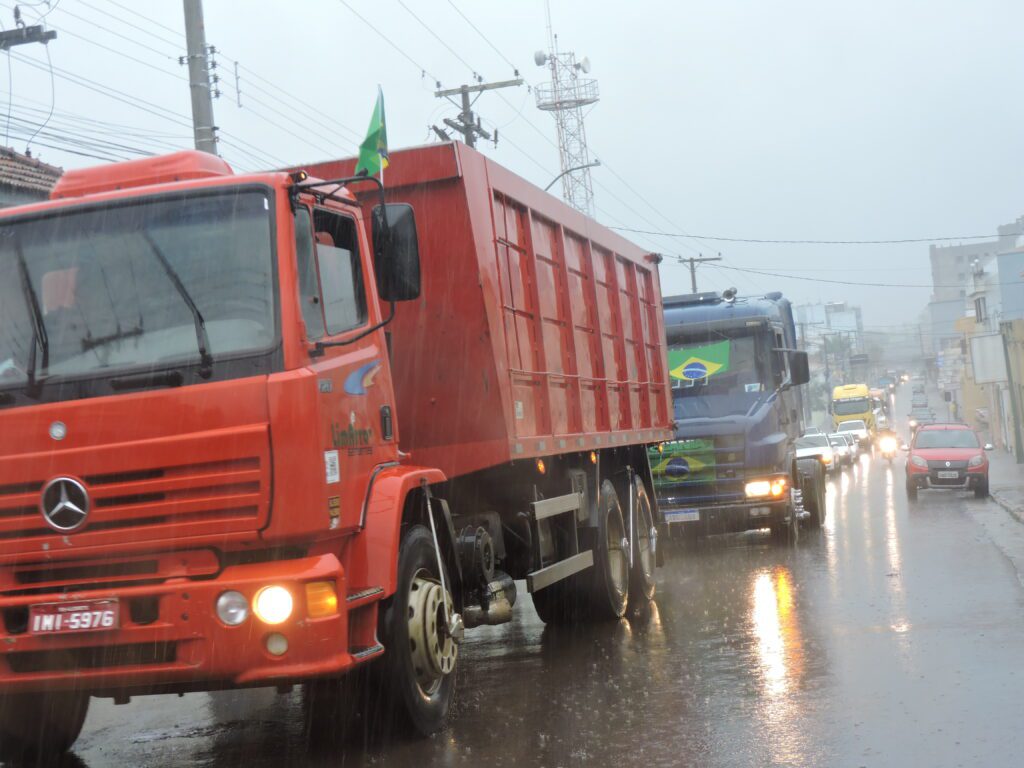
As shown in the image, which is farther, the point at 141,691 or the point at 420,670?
the point at 420,670

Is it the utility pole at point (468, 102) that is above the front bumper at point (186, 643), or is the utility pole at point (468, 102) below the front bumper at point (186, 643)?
above

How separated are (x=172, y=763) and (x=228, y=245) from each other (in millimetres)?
2776

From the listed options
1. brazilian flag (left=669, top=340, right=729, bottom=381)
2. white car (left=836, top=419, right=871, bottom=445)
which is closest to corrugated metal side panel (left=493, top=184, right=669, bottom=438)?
brazilian flag (left=669, top=340, right=729, bottom=381)

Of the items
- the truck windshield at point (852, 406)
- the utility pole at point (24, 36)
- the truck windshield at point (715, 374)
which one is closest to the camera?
the utility pole at point (24, 36)

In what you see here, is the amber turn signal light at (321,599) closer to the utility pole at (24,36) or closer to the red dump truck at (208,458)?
the red dump truck at (208,458)

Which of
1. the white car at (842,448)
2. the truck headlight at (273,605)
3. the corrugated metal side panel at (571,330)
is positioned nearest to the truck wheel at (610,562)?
the corrugated metal side panel at (571,330)

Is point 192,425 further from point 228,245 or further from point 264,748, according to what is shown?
point 264,748

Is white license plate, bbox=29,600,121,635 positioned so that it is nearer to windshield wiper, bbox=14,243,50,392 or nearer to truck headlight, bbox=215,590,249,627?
truck headlight, bbox=215,590,249,627

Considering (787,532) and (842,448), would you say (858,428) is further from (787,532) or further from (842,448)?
(787,532)

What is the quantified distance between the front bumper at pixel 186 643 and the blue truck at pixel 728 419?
10676mm

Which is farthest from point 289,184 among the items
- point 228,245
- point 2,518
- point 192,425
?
point 2,518

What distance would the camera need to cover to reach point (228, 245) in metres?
5.96

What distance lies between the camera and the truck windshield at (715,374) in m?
16.9

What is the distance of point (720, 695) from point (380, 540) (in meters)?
2.41
